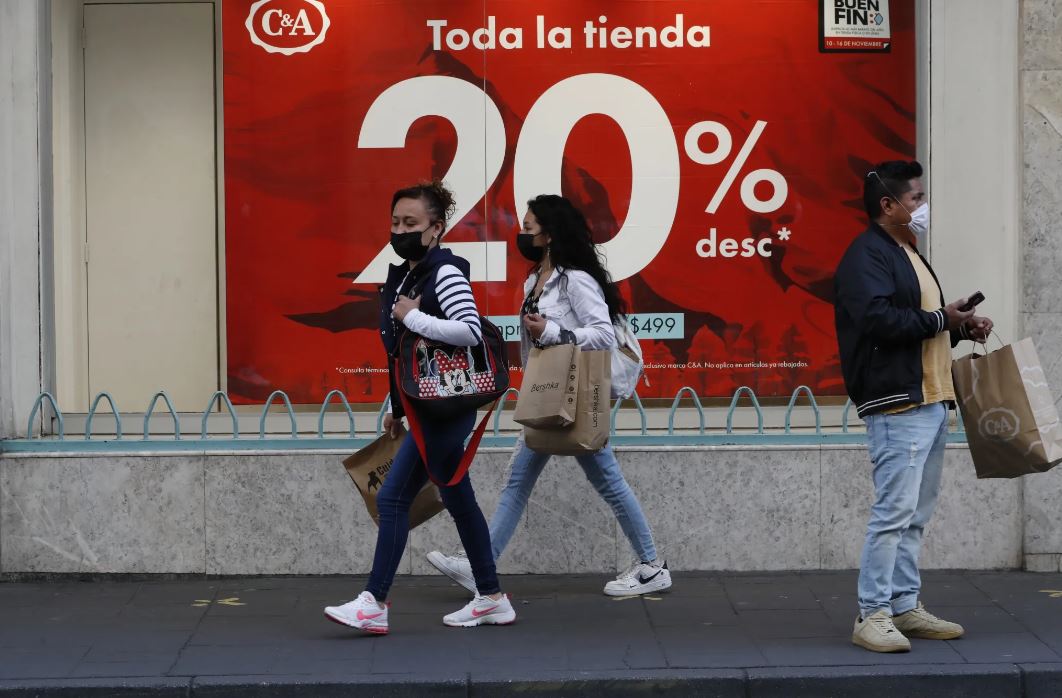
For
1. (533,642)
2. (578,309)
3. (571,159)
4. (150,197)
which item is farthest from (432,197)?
(150,197)

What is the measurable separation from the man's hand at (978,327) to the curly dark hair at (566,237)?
1.66m

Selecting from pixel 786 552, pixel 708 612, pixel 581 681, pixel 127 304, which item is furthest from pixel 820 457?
pixel 127 304

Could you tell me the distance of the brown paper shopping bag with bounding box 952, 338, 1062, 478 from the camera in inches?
208

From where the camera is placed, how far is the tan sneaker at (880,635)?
530 cm

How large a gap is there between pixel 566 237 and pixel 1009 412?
6.64 ft

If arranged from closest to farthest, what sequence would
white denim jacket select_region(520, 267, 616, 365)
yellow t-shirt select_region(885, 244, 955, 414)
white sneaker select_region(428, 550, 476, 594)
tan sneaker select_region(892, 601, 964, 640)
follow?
yellow t-shirt select_region(885, 244, 955, 414) → tan sneaker select_region(892, 601, 964, 640) → white denim jacket select_region(520, 267, 616, 365) → white sneaker select_region(428, 550, 476, 594)

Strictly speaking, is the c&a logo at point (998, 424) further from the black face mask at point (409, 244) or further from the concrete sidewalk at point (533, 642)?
the black face mask at point (409, 244)

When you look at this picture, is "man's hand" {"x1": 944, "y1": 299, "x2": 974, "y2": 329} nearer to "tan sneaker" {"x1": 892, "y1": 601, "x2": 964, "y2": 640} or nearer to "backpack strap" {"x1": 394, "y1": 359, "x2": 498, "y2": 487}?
"tan sneaker" {"x1": 892, "y1": 601, "x2": 964, "y2": 640}

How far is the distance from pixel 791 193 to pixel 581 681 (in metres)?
3.47

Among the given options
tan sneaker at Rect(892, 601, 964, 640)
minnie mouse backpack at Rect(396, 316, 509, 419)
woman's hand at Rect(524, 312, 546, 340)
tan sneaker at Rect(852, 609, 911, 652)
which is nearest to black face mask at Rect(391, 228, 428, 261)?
minnie mouse backpack at Rect(396, 316, 509, 419)

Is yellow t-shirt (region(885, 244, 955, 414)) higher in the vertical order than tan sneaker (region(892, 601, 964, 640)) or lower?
higher

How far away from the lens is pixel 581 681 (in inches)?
199

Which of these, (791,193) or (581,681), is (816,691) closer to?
(581,681)

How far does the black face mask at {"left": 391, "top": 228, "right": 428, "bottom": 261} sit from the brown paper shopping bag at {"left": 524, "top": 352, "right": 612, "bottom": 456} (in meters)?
0.86
